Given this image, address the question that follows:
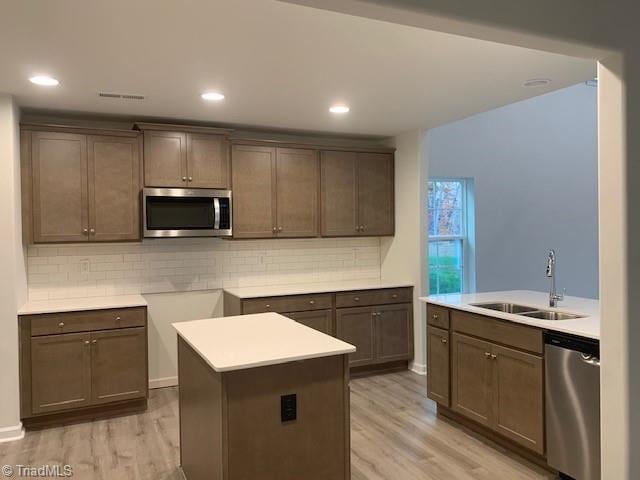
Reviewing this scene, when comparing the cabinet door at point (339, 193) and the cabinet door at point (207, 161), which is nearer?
the cabinet door at point (207, 161)

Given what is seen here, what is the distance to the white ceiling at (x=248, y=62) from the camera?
230 cm

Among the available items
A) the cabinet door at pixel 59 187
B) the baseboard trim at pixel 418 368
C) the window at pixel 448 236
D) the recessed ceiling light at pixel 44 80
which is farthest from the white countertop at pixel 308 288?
the recessed ceiling light at pixel 44 80

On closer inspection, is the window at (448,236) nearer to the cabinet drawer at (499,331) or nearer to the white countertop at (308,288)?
the white countertop at (308,288)

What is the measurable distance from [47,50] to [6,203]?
4.64 feet

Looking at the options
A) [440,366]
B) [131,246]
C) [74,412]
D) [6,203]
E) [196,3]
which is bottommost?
[74,412]

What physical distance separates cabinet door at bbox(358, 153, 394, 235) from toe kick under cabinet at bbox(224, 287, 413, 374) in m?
0.72

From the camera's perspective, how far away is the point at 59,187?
406 cm

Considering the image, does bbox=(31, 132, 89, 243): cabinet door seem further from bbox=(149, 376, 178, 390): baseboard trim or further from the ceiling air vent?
bbox=(149, 376, 178, 390): baseboard trim

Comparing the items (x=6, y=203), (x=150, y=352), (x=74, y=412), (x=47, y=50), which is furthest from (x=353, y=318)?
(x=47, y=50)

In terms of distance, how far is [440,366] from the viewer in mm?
3861

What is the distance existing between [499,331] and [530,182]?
13.8ft

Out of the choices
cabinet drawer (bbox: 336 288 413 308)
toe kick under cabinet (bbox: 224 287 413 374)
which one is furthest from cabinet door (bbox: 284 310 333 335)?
cabinet drawer (bbox: 336 288 413 308)

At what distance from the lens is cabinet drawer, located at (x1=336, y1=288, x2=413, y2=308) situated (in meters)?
4.88

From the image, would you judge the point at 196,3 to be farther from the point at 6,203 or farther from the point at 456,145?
the point at 456,145
